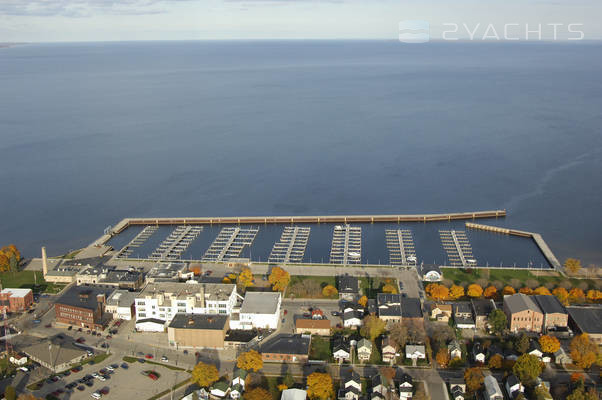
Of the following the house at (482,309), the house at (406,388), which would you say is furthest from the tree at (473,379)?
the house at (482,309)

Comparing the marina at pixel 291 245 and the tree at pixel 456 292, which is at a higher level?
the marina at pixel 291 245

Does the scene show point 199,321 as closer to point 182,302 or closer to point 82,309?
point 182,302

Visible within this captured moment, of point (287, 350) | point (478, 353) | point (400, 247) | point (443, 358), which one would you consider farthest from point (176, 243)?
point (478, 353)

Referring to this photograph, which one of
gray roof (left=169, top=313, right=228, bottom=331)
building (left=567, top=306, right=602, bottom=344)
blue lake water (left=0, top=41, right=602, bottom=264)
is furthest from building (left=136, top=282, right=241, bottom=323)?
building (left=567, top=306, right=602, bottom=344)

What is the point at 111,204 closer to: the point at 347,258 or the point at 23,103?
the point at 347,258

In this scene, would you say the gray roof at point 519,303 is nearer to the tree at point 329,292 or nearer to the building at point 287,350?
the tree at point 329,292

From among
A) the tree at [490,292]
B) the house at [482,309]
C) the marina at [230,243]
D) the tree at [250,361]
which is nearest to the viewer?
the tree at [250,361]

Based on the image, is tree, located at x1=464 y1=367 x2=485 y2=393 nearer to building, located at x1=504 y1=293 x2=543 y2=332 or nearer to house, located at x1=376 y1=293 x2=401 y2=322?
building, located at x1=504 y1=293 x2=543 y2=332
